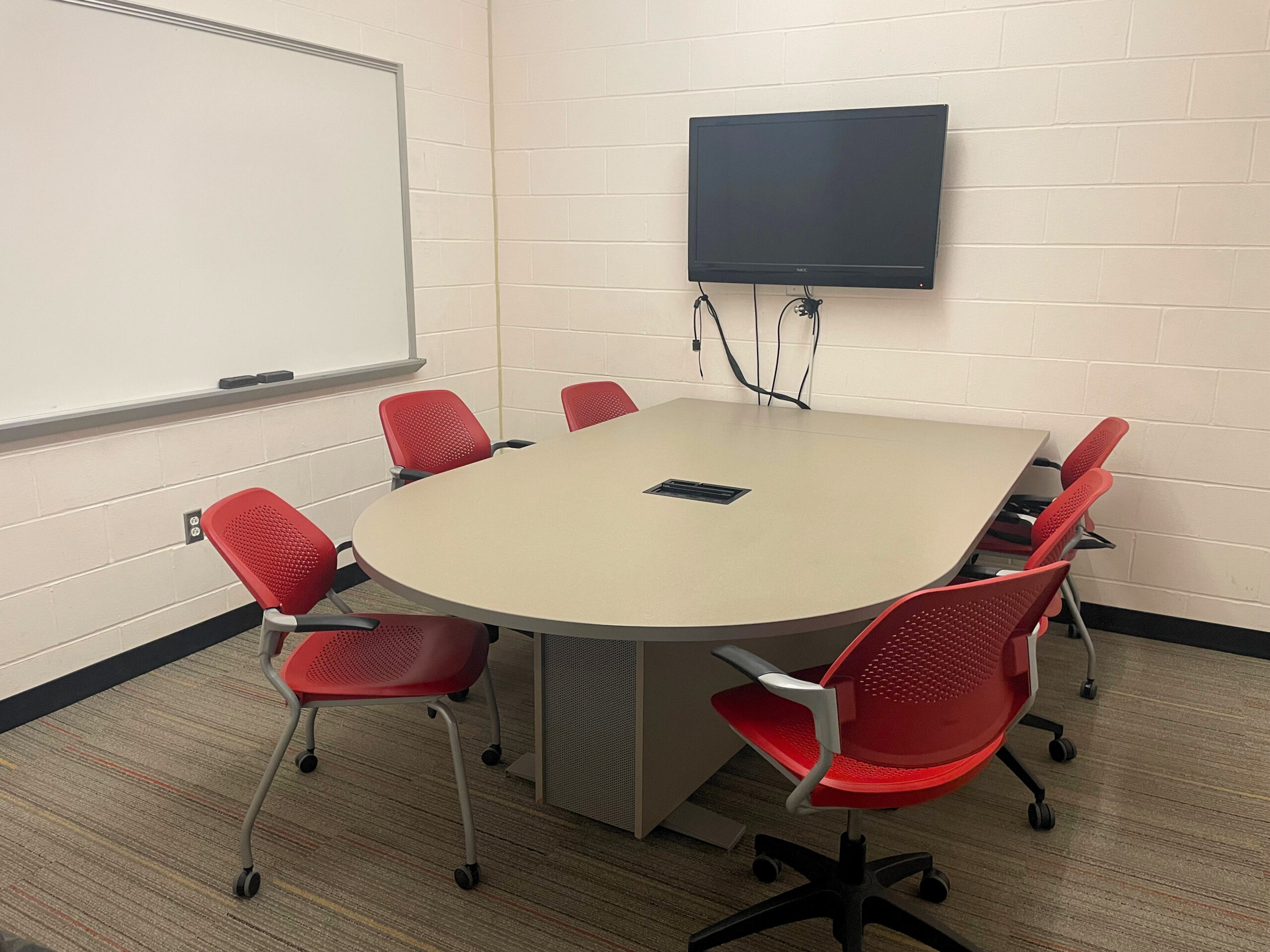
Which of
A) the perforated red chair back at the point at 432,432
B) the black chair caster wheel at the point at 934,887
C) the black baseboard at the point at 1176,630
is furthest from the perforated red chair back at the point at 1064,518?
the perforated red chair back at the point at 432,432

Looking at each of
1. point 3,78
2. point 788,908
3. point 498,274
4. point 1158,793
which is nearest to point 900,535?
point 788,908

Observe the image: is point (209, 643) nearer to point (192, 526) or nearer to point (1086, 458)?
point (192, 526)

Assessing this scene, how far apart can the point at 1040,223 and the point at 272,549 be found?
2953 millimetres

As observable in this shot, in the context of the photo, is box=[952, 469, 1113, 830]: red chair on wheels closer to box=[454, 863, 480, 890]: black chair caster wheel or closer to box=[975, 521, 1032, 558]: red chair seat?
box=[975, 521, 1032, 558]: red chair seat

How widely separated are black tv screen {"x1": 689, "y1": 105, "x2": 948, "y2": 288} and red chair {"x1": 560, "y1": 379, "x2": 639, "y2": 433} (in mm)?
629

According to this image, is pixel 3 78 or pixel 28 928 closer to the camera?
pixel 28 928

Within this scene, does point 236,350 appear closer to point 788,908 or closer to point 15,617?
point 15,617

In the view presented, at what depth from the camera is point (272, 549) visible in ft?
7.28

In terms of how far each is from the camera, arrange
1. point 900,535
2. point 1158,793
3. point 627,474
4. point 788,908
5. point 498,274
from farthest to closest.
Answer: point 498,274 < point 627,474 < point 1158,793 < point 900,535 < point 788,908

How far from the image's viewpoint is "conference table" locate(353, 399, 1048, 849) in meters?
1.85

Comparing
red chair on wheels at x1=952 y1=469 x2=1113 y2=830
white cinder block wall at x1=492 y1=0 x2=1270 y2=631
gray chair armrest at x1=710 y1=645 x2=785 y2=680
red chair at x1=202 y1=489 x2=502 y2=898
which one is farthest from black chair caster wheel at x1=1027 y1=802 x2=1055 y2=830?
white cinder block wall at x1=492 y1=0 x2=1270 y2=631

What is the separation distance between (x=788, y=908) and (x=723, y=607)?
66cm

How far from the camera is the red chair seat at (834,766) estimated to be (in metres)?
1.68

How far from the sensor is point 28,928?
2.04 m
